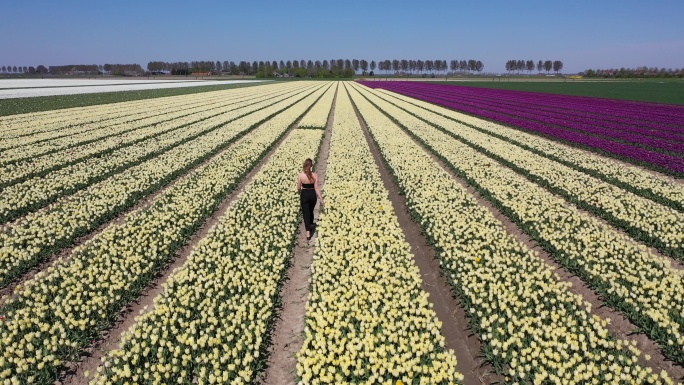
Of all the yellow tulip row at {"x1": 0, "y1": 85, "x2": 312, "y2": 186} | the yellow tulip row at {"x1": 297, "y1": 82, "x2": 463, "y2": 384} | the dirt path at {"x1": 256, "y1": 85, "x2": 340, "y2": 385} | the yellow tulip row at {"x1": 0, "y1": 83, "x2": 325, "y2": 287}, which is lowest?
the dirt path at {"x1": 256, "y1": 85, "x2": 340, "y2": 385}

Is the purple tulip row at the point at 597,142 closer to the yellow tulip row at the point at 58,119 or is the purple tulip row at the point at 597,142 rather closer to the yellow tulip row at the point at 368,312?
the yellow tulip row at the point at 368,312

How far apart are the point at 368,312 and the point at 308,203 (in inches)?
184

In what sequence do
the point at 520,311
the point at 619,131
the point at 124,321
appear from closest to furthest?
the point at 520,311, the point at 124,321, the point at 619,131

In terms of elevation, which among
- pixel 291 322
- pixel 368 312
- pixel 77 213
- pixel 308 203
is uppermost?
pixel 308 203

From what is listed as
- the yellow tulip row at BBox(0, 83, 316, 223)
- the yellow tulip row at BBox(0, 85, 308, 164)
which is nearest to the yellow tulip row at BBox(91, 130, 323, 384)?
the yellow tulip row at BBox(0, 83, 316, 223)

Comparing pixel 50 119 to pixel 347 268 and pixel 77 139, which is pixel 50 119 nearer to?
pixel 77 139

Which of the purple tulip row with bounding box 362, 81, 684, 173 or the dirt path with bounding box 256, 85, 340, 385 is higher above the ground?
the purple tulip row with bounding box 362, 81, 684, 173

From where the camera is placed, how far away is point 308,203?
11398mm

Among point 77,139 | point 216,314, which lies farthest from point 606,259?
point 77,139

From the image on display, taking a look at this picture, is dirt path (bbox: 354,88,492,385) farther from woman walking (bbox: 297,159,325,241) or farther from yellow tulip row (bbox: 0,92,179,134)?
yellow tulip row (bbox: 0,92,179,134)

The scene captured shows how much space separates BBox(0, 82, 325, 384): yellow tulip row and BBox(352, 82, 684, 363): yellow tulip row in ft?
33.6

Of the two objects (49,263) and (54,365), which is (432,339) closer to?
(54,365)

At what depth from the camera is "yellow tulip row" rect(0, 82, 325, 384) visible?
6516mm

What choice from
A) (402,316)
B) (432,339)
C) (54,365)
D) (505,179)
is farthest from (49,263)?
(505,179)
